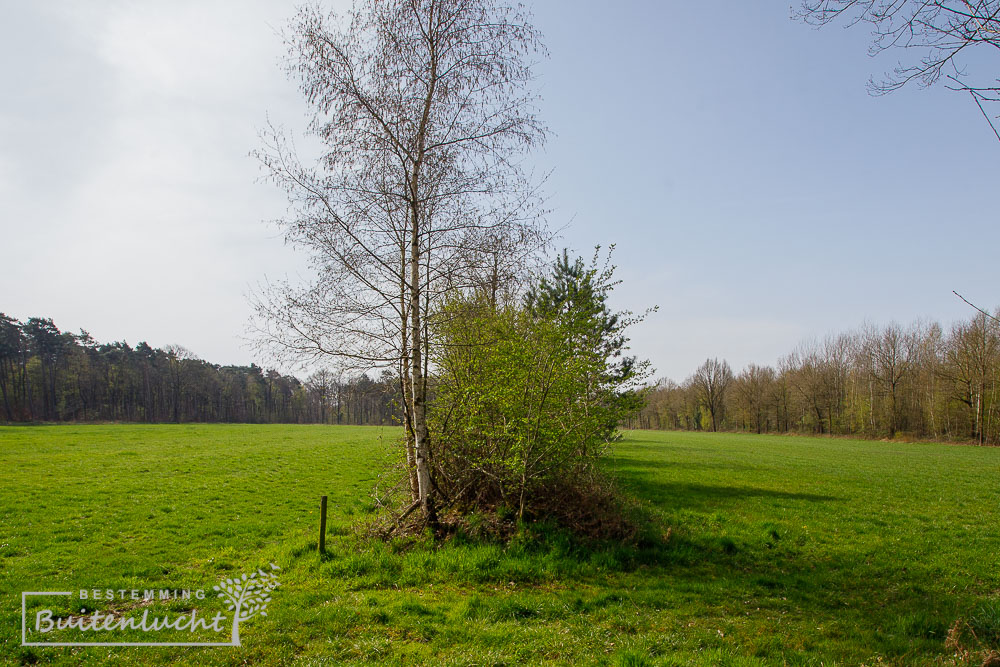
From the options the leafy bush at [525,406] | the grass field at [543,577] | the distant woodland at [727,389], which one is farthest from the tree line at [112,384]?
the leafy bush at [525,406]

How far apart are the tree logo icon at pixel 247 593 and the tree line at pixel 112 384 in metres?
46.1

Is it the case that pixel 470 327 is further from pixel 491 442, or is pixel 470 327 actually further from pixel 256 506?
pixel 256 506

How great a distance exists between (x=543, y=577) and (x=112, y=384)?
321ft

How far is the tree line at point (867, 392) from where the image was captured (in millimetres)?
50188

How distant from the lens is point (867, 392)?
69.0m

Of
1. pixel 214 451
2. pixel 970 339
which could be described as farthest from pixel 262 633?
pixel 970 339

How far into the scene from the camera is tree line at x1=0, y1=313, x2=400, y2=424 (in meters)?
70.5

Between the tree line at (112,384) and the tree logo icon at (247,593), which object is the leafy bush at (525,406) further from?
the tree line at (112,384)

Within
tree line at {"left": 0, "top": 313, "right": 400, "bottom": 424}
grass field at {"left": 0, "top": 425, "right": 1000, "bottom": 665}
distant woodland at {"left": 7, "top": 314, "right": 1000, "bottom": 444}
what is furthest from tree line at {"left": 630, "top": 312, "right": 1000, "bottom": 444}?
tree line at {"left": 0, "top": 313, "right": 400, "bottom": 424}

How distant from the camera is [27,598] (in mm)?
6699

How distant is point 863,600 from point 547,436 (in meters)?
5.23

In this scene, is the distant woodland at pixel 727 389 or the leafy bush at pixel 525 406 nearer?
the leafy bush at pixel 525 406

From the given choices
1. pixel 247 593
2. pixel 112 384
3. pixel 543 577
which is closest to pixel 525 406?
pixel 543 577

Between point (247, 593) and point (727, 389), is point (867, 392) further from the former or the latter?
point (247, 593)
